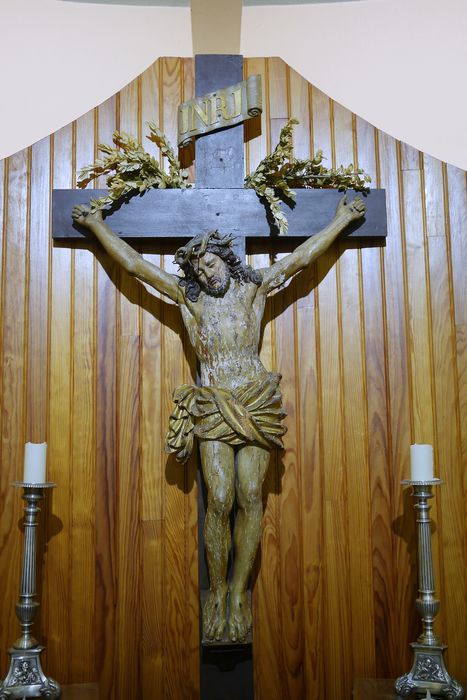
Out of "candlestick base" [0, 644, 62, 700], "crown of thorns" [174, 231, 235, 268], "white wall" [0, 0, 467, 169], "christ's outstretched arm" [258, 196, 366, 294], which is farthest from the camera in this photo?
"white wall" [0, 0, 467, 169]

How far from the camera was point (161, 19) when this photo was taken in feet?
10.9

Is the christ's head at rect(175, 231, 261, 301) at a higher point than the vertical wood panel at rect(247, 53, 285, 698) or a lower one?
higher

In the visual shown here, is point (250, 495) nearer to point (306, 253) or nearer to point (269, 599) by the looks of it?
point (269, 599)

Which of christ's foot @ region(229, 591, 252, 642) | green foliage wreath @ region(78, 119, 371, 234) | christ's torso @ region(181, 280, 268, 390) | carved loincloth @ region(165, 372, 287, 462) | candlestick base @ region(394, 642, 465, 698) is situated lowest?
candlestick base @ region(394, 642, 465, 698)

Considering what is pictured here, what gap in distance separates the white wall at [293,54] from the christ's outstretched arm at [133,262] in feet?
2.29

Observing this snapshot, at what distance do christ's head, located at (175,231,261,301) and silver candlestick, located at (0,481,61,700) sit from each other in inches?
30.0

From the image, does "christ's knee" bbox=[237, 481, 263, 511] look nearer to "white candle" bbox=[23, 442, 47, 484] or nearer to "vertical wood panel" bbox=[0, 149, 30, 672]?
"white candle" bbox=[23, 442, 47, 484]

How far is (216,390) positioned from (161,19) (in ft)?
5.90

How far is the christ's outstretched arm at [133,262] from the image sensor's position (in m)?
2.51

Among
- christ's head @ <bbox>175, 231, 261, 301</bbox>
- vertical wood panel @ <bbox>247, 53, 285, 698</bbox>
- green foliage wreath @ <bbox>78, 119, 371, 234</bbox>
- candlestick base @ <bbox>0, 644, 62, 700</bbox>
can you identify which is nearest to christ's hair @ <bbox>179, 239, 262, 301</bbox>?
christ's head @ <bbox>175, 231, 261, 301</bbox>

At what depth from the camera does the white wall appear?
120 inches

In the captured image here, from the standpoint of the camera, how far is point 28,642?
2248 mm

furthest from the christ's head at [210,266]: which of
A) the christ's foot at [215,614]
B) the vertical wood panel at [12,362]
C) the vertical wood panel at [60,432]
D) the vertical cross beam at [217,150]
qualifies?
the christ's foot at [215,614]

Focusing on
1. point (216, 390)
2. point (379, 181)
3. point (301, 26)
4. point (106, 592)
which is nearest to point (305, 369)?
point (216, 390)
